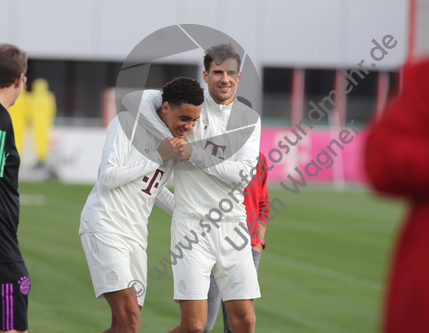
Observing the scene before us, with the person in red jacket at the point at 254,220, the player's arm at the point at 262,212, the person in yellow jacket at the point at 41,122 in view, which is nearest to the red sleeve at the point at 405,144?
the person in red jacket at the point at 254,220

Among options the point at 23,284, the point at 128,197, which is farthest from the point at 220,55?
the point at 23,284

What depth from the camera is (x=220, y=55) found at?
4.27 metres

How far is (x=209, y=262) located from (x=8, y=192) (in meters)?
1.40

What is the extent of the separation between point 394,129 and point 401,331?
622mm

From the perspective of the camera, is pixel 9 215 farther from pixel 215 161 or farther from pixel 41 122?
pixel 41 122

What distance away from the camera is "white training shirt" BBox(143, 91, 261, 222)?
13.4 ft

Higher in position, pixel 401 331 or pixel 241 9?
pixel 241 9

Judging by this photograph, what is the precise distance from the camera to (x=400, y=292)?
195cm

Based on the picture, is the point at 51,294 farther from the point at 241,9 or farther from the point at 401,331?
the point at 241,9

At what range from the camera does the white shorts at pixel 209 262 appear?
4082 mm

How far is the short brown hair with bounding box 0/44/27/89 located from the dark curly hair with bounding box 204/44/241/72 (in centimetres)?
137

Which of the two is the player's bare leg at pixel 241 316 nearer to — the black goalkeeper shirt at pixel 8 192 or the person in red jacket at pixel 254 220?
the person in red jacket at pixel 254 220

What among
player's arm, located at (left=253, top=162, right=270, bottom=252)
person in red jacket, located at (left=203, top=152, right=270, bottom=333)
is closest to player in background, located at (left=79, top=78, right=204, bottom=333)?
person in red jacket, located at (left=203, top=152, right=270, bottom=333)

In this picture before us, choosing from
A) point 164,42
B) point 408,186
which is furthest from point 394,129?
point 164,42
